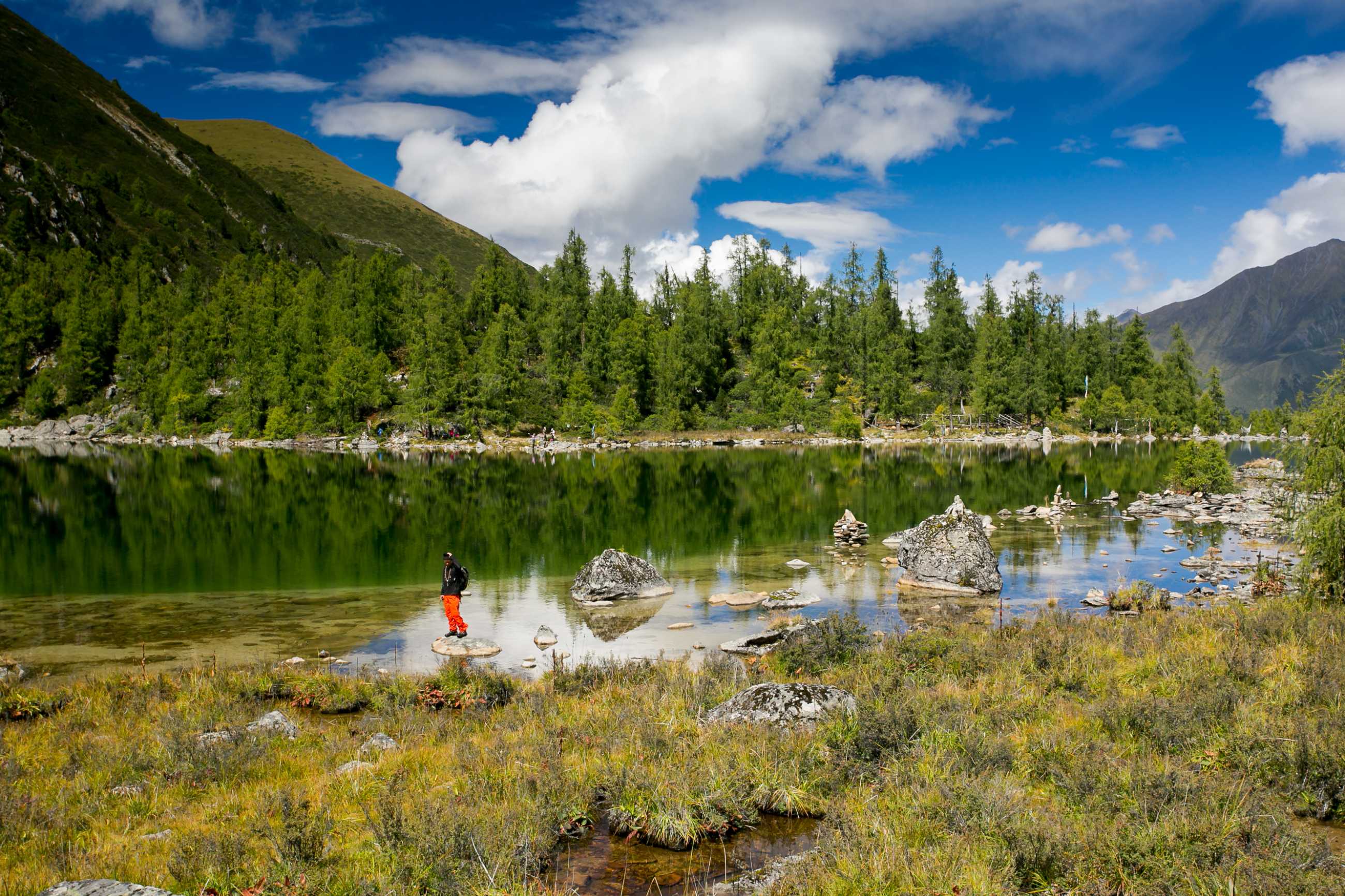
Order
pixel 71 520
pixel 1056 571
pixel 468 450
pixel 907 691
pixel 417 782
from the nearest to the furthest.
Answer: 1. pixel 417 782
2. pixel 907 691
3. pixel 1056 571
4. pixel 71 520
5. pixel 468 450

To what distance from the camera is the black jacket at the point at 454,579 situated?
21078 mm

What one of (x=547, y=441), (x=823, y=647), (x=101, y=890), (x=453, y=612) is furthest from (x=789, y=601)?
(x=547, y=441)

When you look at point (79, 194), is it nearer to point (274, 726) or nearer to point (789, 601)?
point (789, 601)

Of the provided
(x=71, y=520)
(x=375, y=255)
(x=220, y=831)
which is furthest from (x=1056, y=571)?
(x=375, y=255)

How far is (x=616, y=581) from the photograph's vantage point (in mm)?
26109

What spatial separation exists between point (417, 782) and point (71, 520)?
46.7m

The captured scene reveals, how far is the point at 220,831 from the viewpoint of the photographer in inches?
324

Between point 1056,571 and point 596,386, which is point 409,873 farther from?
point 596,386

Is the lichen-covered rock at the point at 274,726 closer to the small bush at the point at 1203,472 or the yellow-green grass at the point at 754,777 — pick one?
the yellow-green grass at the point at 754,777

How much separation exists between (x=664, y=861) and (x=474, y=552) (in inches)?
1091

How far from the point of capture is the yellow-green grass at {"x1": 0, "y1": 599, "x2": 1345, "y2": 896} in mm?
7109

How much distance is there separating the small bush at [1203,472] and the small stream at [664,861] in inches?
1966

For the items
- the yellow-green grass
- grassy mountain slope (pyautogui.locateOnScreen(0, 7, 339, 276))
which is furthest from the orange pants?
grassy mountain slope (pyautogui.locateOnScreen(0, 7, 339, 276))

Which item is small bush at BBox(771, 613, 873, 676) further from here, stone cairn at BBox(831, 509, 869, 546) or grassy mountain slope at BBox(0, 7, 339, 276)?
grassy mountain slope at BBox(0, 7, 339, 276)
